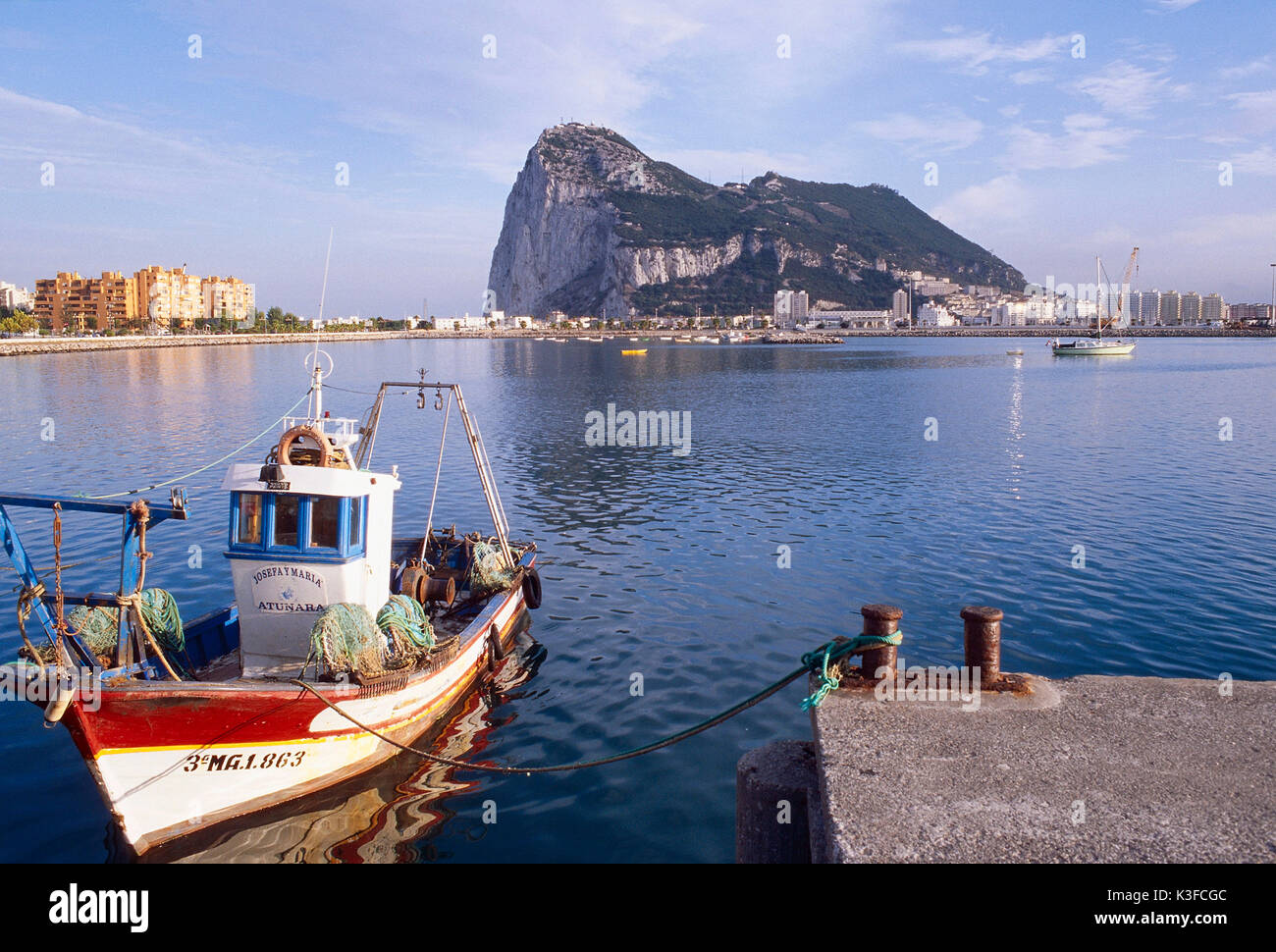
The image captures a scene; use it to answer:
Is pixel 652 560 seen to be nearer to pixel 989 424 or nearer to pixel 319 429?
pixel 319 429

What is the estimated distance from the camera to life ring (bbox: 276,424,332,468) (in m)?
13.6

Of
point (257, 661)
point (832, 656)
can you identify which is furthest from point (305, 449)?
point (832, 656)

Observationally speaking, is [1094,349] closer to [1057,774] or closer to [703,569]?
[703,569]

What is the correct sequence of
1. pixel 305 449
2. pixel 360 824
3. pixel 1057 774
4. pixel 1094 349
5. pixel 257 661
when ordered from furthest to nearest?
pixel 1094 349, pixel 305 449, pixel 257 661, pixel 360 824, pixel 1057 774

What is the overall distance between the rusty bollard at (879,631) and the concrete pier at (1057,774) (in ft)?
1.04

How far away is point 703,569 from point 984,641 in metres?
15.6

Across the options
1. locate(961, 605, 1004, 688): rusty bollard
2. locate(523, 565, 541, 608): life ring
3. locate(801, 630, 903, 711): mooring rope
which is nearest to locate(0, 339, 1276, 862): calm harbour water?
locate(523, 565, 541, 608): life ring

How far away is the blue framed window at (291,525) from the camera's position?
13.5m

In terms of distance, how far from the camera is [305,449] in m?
14.5

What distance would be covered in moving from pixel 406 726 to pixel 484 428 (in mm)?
43058

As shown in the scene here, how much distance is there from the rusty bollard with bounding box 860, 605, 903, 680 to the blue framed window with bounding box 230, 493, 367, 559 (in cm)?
864
